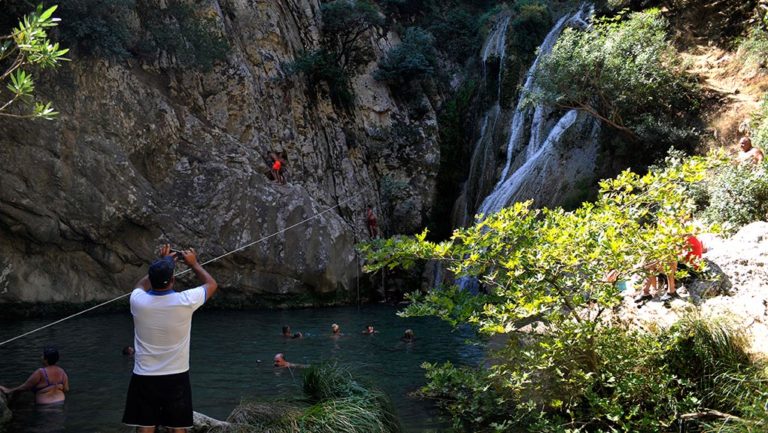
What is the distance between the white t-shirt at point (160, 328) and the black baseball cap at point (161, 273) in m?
0.07

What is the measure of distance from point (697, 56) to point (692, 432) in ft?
45.7

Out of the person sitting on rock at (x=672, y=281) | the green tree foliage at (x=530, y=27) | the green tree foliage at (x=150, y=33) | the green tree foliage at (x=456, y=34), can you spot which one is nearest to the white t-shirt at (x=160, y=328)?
the person sitting on rock at (x=672, y=281)

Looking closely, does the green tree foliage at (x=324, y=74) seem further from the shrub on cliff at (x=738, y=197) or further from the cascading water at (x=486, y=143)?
the shrub on cliff at (x=738, y=197)

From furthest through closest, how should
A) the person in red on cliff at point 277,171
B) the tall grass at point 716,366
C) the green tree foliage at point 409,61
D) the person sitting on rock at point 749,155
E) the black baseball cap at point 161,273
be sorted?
the green tree foliage at point 409,61 → the person in red on cliff at point 277,171 → the person sitting on rock at point 749,155 → the tall grass at point 716,366 → the black baseball cap at point 161,273

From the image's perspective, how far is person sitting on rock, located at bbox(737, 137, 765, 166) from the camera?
11680 millimetres

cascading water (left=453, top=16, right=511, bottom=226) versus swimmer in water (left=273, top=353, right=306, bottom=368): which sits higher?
cascading water (left=453, top=16, right=511, bottom=226)

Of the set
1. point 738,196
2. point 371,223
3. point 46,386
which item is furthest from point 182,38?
Answer: point 738,196

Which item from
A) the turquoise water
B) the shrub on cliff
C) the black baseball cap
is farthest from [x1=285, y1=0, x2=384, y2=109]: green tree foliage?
the black baseball cap

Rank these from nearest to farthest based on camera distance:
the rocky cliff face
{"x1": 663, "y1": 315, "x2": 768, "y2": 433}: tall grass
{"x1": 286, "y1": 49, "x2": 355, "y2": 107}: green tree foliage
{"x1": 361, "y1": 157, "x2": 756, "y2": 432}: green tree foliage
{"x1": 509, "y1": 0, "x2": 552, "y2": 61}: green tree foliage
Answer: {"x1": 663, "y1": 315, "x2": 768, "y2": 433}: tall grass, {"x1": 361, "y1": 157, "x2": 756, "y2": 432}: green tree foliage, the rocky cliff face, {"x1": 286, "y1": 49, "x2": 355, "y2": 107}: green tree foliage, {"x1": 509, "y1": 0, "x2": 552, "y2": 61}: green tree foliage

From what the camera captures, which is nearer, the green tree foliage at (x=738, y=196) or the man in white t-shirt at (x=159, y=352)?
the man in white t-shirt at (x=159, y=352)

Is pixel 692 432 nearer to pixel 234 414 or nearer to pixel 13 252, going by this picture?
pixel 234 414

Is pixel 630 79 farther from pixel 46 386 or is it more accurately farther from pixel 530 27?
pixel 46 386

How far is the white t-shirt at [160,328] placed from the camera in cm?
455

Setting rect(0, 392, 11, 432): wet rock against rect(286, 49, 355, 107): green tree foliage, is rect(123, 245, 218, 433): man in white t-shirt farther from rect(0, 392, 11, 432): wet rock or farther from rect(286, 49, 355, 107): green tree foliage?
rect(286, 49, 355, 107): green tree foliage
